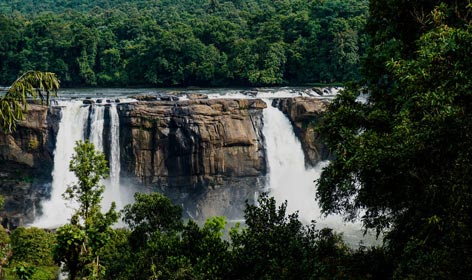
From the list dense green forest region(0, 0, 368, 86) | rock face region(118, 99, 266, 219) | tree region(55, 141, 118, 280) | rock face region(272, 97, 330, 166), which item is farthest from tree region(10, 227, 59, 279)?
dense green forest region(0, 0, 368, 86)

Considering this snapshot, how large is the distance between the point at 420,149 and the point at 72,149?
20.9 metres

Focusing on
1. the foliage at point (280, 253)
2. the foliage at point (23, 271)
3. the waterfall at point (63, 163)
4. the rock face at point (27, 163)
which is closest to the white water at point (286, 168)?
the waterfall at point (63, 163)

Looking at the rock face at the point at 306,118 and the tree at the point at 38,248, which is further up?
the rock face at the point at 306,118

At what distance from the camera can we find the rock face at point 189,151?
84.9 feet

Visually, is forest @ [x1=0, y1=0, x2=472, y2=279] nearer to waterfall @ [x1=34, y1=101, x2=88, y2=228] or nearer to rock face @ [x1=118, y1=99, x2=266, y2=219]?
rock face @ [x1=118, y1=99, x2=266, y2=219]

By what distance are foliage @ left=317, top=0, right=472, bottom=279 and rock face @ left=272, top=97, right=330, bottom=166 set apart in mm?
16703

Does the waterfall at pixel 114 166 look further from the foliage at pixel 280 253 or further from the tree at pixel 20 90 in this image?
the tree at pixel 20 90

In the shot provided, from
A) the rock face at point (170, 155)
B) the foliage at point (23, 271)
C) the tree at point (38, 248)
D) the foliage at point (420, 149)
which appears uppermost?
the foliage at point (420, 149)

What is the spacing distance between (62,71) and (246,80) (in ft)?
50.5

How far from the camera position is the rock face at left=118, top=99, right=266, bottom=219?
84.9ft

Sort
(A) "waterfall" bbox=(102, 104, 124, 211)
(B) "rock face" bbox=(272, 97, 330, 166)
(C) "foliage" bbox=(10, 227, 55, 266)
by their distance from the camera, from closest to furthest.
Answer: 1. (C) "foliage" bbox=(10, 227, 55, 266)
2. (A) "waterfall" bbox=(102, 104, 124, 211)
3. (B) "rock face" bbox=(272, 97, 330, 166)

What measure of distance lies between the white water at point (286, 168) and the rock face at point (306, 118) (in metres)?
0.27

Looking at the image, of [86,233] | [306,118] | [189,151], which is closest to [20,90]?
[86,233]

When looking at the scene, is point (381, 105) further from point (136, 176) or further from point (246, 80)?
point (246, 80)
